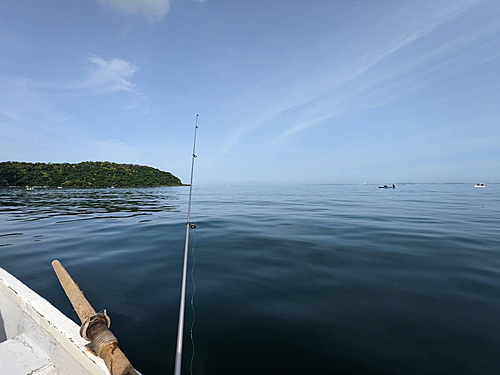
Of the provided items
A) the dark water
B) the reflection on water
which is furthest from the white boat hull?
the reflection on water

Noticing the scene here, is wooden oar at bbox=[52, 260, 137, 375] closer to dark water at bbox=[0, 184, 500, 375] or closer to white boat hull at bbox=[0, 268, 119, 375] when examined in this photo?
white boat hull at bbox=[0, 268, 119, 375]

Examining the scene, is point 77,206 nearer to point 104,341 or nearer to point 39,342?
point 39,342

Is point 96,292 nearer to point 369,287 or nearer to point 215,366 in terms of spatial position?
point 215,366

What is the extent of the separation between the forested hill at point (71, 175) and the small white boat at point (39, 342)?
216 feet

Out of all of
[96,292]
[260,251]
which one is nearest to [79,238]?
[96,292]

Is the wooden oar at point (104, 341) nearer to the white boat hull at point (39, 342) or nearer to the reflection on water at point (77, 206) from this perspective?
the white boat hull at point (39, 342)

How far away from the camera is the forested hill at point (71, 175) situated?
5422 centimetres

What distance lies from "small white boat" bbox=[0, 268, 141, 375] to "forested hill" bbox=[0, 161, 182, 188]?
65705 mm

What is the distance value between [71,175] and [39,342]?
78.6 m

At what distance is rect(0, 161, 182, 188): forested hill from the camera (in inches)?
2135

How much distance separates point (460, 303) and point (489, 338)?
2.55ft

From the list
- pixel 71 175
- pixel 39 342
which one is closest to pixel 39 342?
pixel 39 342

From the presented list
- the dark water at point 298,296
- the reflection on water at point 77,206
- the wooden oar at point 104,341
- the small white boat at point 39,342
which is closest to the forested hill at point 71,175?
the reflection on water at point 77,206

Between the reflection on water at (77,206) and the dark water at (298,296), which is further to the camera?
the reflection on water at (77,206)
